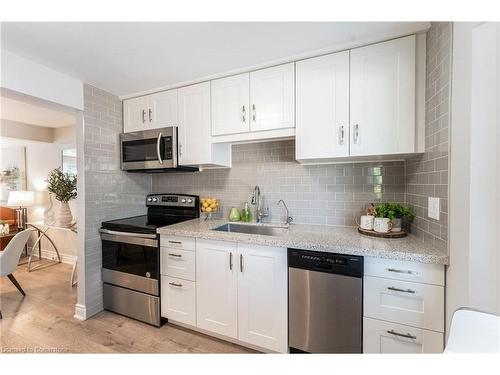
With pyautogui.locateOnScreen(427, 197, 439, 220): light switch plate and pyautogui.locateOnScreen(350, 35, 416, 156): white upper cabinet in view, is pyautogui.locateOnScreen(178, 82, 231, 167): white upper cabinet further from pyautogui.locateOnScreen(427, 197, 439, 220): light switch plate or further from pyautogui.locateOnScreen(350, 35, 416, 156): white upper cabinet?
pyautogui.locateOnScreen(427, 197, 439, 220): light switch plate

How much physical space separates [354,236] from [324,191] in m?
0.51

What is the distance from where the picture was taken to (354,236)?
1.60m

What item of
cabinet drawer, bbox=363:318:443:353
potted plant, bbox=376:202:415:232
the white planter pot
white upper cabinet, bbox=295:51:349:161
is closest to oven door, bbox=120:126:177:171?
white upper cabinet, bbox=295:51:349:161

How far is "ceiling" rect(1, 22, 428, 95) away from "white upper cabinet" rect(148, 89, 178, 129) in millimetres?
285

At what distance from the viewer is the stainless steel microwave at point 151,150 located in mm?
2160

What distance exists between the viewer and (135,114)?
7.78 feet

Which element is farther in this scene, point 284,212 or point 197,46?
point 284,212

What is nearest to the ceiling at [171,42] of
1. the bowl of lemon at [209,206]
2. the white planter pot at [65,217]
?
the bowl of lemon at [209,206]

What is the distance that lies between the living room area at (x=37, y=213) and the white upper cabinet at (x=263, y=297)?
185 cm

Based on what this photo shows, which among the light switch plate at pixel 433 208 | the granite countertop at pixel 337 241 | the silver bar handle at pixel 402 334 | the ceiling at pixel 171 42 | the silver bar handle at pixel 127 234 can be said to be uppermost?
the ceiling at pixel 171 42

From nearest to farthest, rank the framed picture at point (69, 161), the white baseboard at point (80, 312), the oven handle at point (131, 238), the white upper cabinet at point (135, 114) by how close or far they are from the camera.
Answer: the oven handle at point (131, 238), the white baseboard at point (80, 312), the white upper cabinet at point (135, 114), the framed picture at point (69, 161)

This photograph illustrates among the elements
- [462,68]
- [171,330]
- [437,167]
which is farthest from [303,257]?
[171,330]

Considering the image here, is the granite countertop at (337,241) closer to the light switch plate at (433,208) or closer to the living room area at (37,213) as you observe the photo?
the light switch plate at (433,208)
